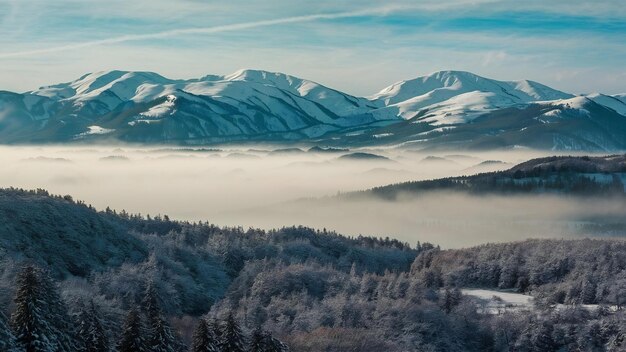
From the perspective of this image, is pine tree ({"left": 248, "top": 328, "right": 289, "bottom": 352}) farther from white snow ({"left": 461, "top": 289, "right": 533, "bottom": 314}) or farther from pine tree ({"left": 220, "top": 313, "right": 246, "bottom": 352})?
white snow ({"left": 461, "top": 289, "right": 533, "bottom": 314})

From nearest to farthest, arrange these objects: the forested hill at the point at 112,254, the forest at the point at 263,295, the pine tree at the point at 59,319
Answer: the pine tree at the point at 59,319, the forest at the point at 263,295, the forested hill at the point at 112,254

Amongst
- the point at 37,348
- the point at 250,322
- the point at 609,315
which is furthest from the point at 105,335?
the point at 609,315

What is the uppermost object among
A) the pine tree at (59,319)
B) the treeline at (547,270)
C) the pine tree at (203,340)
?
the pine tree at (59,319)

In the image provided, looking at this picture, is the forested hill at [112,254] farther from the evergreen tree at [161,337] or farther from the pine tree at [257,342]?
the pine tree at [257,342]

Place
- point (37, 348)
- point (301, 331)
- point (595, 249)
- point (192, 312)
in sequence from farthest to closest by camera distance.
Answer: point (595, 249), point (192, 312), point (301, 331), point (37, 348)

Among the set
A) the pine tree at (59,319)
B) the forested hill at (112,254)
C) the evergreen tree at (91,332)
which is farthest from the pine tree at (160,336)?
the forested hill at (112,254)

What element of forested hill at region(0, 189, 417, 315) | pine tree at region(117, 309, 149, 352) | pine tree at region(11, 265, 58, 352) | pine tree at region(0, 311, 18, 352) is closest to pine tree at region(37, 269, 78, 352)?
pine tree at region(11, 265, 58, 352)

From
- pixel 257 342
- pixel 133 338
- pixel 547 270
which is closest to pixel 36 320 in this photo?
pixel 133 338

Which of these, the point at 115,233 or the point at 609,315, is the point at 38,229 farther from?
the point at 609,315
